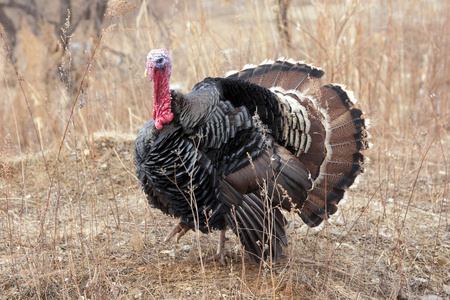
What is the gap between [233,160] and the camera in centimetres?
324

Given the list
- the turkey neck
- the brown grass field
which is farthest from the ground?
the turkey neck

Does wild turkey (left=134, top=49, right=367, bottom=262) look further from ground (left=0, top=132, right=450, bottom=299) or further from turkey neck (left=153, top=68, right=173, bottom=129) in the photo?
ground (left=0, top=132, right=450, bottom=299)

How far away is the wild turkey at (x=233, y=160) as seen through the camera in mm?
3148

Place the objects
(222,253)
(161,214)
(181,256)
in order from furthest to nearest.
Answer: (161,214) < (181,256) < (222,253)

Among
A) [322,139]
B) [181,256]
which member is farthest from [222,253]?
[322,139]

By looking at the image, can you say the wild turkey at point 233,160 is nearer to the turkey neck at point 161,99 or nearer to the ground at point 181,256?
the turkey neck at point 161,99

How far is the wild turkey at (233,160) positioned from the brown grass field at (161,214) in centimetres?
29

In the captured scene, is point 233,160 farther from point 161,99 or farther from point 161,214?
point 161,214

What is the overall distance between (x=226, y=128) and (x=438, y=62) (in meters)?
4.77

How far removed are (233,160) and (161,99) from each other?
65 cm

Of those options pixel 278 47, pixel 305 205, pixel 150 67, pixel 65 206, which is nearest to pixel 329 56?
pixel 278 47

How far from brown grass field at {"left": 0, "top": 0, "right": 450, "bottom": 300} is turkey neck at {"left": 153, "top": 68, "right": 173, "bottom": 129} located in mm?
441

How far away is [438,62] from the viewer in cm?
669

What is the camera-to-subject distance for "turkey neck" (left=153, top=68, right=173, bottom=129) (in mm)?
3180
